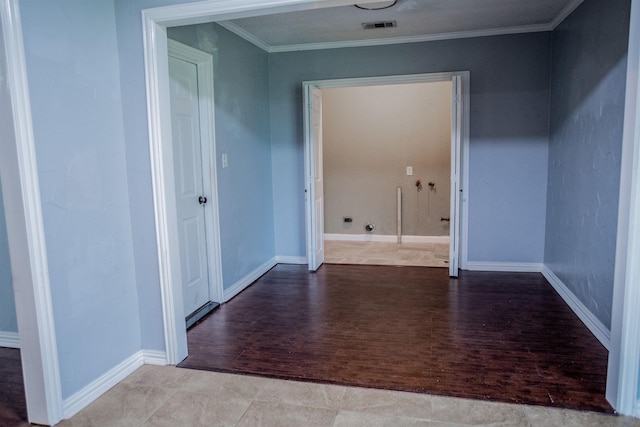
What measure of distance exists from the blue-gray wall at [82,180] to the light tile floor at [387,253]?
307 centimetres

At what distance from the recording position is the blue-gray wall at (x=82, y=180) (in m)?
2.16

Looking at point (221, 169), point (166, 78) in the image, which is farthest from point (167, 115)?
point (221, 169)

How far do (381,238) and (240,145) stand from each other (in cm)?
278

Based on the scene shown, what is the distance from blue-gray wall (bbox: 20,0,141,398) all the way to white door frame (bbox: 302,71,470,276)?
2.37 meters

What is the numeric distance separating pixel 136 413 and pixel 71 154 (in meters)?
1.36

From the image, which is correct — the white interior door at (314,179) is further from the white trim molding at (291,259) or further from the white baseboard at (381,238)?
the white baseboard at (381,238)

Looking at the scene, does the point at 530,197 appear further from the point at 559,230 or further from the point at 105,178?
the point at 105,178

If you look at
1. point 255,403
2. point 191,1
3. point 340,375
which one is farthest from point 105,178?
point 340,375

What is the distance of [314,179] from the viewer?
194 inches

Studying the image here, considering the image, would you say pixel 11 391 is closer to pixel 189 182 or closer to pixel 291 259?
pixel 189 182

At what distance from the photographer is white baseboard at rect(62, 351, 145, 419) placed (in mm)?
2322

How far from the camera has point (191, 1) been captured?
97.8 inches

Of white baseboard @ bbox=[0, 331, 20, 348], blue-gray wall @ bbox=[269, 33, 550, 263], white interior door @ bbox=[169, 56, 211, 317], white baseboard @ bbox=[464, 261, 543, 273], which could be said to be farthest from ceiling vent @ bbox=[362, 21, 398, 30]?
white baseboard @ bbox=[0, 331, 20, 348]

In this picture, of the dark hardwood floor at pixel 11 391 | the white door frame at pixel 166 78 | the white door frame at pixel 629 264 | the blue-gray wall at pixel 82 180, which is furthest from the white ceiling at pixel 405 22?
the dark hardwood floor at pixel 11 391
